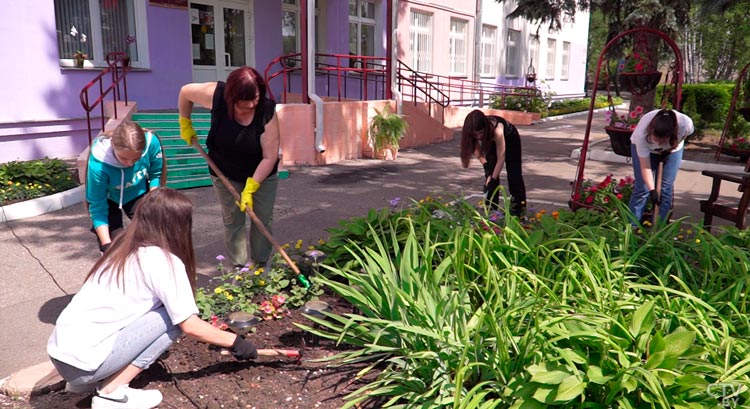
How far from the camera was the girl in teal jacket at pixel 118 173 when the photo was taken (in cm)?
343

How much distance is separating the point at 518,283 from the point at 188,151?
726cm

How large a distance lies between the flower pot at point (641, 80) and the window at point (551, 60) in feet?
67.9

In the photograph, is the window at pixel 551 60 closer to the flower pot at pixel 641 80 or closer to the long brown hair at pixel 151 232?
the flower pot at pixel 641 80

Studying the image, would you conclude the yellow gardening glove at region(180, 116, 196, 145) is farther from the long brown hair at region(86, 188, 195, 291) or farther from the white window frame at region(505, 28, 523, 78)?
the white window frame at region(505, 28, 523, 78)

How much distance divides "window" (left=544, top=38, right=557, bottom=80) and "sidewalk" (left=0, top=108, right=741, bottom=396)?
14.6 meters

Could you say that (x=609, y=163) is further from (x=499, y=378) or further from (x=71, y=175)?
(x=499, y=378)

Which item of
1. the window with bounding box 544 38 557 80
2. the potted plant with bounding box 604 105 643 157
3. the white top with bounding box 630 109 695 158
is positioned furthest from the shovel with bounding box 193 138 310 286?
the window with bounding box 544 38 557 80

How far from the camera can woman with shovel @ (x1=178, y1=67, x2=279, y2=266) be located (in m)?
3.79

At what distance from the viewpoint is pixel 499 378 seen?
236 centimetres

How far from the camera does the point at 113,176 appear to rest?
12.0 feet

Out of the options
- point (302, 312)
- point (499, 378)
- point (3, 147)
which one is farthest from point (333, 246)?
point (3, 147)

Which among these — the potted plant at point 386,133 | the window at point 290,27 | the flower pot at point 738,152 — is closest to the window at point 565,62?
the window at point 290,27

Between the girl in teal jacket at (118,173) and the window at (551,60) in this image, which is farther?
the window at (551,60)

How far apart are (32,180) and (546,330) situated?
Result: 272 inches
